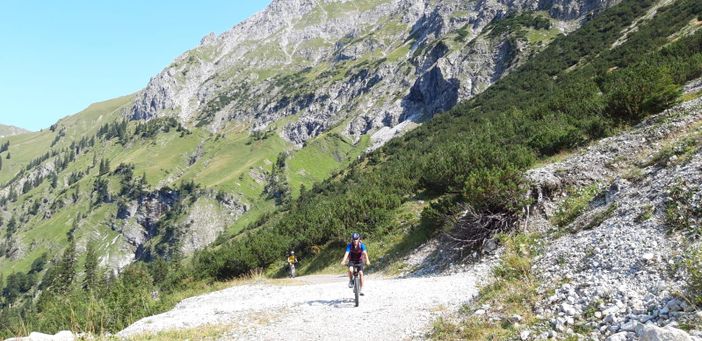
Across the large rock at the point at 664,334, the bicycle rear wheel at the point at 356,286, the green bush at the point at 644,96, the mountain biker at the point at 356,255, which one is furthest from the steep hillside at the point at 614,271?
the green bush at the point at 644,96

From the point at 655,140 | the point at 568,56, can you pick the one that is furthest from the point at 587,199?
the point at 568,56

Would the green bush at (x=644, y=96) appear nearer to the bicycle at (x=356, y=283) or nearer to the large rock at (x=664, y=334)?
the bicycle at (x=356, y=283)

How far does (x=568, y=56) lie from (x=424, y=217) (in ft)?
237

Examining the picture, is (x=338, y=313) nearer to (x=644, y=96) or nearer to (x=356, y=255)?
(x=356, y=255)

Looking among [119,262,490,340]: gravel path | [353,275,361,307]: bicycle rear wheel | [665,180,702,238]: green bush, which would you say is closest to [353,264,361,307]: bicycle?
[353,275,361,307]: bicycle rear wheel

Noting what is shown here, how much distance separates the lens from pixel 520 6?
189 meters

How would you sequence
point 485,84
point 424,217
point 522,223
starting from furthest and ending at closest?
1. point 485,84
2. point 424,217
3. point 522,223

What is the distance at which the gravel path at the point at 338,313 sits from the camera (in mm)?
10875

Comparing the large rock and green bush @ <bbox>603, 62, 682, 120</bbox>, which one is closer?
the large rock

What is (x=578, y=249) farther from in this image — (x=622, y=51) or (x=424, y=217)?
(x=622, y=51)

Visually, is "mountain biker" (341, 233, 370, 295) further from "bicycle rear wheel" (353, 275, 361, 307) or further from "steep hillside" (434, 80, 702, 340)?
"steep hillside" (434, 80, 702, 340)

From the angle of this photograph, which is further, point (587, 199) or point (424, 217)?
point (424, 217)

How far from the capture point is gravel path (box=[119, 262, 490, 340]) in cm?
1088

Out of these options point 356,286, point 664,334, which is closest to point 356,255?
point 356,286
